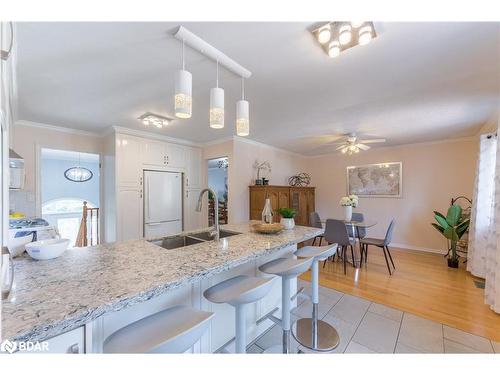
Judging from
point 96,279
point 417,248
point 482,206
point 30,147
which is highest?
point 30,147

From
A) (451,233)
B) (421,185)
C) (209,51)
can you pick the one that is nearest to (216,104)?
(209,51)

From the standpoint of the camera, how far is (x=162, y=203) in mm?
3938

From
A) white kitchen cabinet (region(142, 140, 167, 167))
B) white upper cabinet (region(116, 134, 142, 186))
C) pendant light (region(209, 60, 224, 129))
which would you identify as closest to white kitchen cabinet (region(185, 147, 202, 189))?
white kitchen cabinet (region(142, 140, 167, 167))

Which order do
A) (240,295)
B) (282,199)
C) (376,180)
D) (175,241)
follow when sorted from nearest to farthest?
(240,295)
(175,241)
(282,199)
(376,180)

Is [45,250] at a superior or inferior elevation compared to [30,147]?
inferior

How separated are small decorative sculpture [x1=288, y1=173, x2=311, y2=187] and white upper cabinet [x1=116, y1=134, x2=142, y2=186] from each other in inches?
135

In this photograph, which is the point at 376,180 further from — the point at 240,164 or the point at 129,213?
the point at 129,213

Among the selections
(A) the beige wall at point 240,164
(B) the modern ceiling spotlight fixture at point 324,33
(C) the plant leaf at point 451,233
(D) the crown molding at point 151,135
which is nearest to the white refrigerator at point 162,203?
(D) the crown molding at point 151,135

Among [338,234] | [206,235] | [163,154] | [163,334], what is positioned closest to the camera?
[163,334]

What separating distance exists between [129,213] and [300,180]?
389cm

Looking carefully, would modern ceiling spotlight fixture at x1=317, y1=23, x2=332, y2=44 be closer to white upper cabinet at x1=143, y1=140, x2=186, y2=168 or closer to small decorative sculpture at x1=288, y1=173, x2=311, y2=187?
white upper cabinet at x1=143, y1=140, x2=186, y2=168

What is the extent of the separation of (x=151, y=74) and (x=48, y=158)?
6237 millimetres
